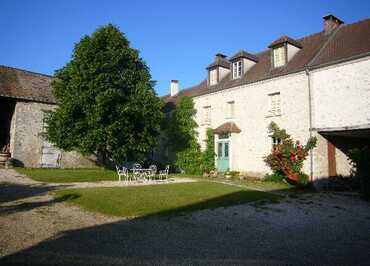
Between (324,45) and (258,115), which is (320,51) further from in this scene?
(258,115)

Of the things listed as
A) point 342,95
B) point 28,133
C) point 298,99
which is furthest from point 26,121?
point 342,95

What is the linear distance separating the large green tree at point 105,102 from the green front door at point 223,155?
4.94 m

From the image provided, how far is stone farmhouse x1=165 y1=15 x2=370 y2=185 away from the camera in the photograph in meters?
13.8

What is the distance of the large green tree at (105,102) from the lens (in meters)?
14.8

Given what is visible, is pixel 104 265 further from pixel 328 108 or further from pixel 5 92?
pixel 5 92

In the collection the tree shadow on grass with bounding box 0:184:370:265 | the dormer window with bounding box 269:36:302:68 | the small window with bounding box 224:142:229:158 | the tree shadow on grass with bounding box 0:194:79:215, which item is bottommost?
the tree shadow on grass with bounding box 0:184:370:265

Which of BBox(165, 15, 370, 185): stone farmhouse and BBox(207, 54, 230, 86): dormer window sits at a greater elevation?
BBox(207, 54, 230, 86): dormer window

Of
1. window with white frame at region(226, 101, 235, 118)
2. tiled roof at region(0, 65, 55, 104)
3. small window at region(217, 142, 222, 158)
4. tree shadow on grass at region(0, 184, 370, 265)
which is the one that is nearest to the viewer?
tree shadow on grass at region(0, 184, 370, 265)

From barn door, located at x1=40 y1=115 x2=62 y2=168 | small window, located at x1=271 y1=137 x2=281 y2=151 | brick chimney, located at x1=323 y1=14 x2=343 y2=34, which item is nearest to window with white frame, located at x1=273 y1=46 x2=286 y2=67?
brick chimney, located at x1=323 y1=14 x2=343 y2=34

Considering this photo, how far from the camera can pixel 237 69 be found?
2014 cm

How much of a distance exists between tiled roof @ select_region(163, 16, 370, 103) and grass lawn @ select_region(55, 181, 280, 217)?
7.90 metres

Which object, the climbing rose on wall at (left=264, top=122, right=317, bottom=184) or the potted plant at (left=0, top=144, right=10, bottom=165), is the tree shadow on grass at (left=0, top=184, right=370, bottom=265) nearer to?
the climbing rose on wall at (left=264, top=122, right=317, bottom=184)

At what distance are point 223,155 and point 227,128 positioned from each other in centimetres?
188

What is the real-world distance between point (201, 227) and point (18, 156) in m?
17.4
